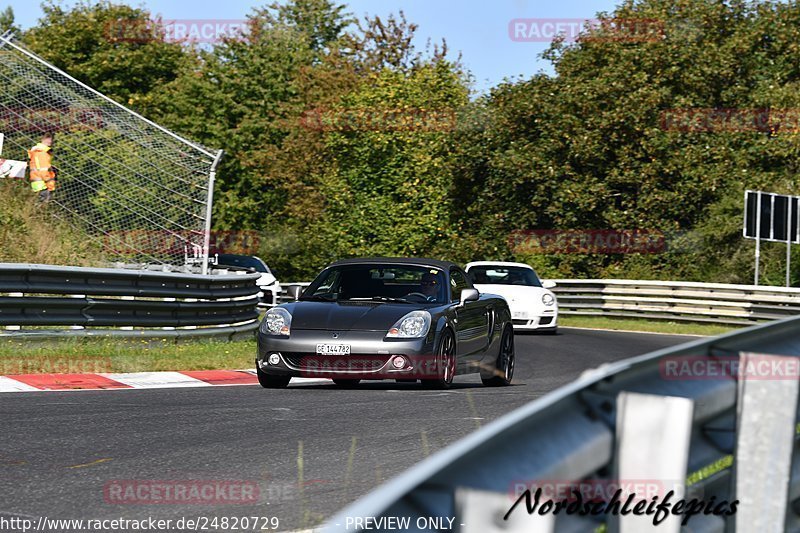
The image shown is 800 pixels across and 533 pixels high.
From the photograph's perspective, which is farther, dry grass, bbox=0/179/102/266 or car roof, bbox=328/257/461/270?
dry grass, bbox=0/179/102/266

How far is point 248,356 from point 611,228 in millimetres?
24593

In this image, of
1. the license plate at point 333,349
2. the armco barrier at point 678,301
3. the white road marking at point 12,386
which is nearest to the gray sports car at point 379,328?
the license plate at point 333,349

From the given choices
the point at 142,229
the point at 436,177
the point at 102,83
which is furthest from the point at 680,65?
the point at 102,83

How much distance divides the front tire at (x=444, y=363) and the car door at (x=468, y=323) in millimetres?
160

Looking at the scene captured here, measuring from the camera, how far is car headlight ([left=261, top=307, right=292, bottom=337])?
38.0ft

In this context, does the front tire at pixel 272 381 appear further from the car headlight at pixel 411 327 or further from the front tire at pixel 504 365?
the front tire at pixel 504 365

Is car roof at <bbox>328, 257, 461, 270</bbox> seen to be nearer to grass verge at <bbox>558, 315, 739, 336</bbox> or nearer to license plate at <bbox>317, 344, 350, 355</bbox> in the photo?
license plate at <bbox>317, 344, 350, 355</bbox>

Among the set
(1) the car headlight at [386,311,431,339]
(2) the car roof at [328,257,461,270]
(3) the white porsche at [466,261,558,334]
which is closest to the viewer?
(1) the car headlight at [386,311,431,339]

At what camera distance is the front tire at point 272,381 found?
1197cm

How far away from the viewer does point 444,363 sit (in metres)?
11.9

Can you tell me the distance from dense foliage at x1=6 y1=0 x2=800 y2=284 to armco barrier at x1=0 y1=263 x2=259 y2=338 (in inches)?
784

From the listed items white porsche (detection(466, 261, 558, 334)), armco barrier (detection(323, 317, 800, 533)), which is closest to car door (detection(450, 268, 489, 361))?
armco barrier (detection(323, 317, 800, 533))

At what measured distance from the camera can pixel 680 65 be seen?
133 ft

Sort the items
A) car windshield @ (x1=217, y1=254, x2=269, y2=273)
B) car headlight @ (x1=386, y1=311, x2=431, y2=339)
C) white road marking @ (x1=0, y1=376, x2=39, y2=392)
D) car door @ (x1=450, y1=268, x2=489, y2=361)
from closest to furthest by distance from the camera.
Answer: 1. white road marking @ (x1=0, y1=376, x2=39, y2=392)
2. car headlight @ (x1=386, y1=311, x2=431, y2=339)
3. car door @ (x1=450, y1=268, x2=489, y2=361)
4. car windshield @ (x1=217, y1=254, x2=269, y2=273)
